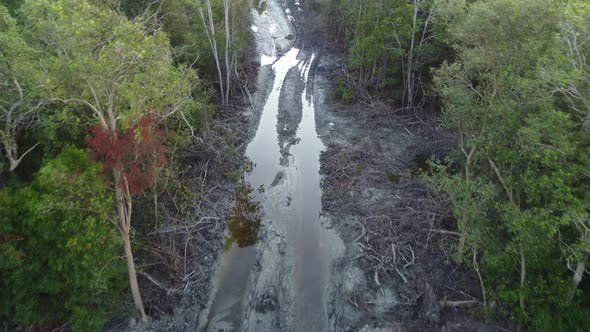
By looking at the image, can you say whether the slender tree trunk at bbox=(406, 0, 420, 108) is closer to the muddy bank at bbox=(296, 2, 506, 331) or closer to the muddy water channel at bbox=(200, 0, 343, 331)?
the muddy bank at bbox=(296, 2, 506, 331)

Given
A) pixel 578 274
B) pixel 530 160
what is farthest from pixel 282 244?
pixel 578 274

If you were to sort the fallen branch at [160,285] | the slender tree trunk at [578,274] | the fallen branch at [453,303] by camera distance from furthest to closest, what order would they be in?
1. the fallen branch at [160,285]
2. the fallen branch at [453,303]
3. the slender tree trunk at [578,274]

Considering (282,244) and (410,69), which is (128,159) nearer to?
(282,244)

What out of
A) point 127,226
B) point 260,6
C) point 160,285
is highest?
point 127,226

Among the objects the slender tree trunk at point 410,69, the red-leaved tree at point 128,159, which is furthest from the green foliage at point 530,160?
the slender tree trunk at point 410,69

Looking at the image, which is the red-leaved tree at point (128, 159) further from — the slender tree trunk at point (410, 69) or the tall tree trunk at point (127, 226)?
the slender tree trunk at point (410, 69)

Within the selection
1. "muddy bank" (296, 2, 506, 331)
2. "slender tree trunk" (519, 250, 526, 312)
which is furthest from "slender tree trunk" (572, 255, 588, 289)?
"muddy bank" (296, 2, 506, 331)

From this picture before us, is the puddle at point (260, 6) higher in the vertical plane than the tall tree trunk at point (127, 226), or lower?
lower

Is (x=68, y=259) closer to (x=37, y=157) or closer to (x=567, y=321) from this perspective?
(x=37, y=157)

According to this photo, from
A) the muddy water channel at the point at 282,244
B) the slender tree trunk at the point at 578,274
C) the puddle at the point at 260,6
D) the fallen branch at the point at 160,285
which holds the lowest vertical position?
the muddy water channel at the point at 282,244
